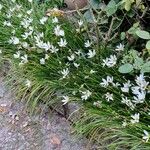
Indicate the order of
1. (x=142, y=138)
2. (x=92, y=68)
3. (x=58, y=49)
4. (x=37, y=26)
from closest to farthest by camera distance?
(x=142, y=138), (x=92, y=68), (x=58, y=49), (x=37, y=26)

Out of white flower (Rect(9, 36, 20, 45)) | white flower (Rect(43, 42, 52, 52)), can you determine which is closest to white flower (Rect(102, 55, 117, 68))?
white flower (Rect(43, 42, 52, 52))

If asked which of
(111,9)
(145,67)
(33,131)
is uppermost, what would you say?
(111,9)

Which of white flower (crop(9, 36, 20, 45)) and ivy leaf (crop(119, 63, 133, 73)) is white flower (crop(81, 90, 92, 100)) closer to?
ivy leaf (crop(119, 63, 133, 73))

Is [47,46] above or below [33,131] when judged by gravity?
above

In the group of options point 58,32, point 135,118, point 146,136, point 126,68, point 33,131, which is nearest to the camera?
point 146,136

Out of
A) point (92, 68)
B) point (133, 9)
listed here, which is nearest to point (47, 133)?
point (92, 68)

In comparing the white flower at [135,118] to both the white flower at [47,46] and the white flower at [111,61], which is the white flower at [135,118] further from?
the white flower at [47,46]

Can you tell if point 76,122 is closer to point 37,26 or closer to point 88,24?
point 88,24

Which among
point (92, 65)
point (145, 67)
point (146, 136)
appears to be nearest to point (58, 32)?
point (92, 65)

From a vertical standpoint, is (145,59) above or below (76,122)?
above

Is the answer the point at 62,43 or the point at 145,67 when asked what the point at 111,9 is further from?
the point at 145,67
